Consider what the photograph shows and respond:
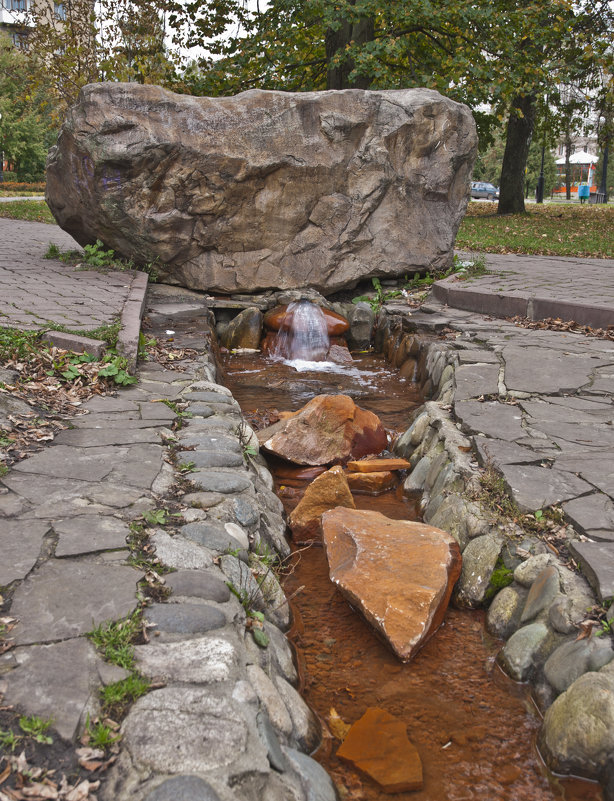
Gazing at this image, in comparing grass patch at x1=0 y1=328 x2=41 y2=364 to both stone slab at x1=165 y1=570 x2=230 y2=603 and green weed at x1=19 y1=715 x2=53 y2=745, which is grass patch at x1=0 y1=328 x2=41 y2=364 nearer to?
stone slab at x1=165 y1=570 x2=230 y2=603

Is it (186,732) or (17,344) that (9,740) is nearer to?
(186,732)

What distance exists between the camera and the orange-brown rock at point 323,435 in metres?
4.82

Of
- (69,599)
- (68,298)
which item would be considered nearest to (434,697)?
(69,599)

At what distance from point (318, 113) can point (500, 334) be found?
11.2ft

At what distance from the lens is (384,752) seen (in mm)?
2332

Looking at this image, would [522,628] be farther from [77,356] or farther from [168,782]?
[77,356]

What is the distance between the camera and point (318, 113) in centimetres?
805

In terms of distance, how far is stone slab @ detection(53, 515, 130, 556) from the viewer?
2.48 metres

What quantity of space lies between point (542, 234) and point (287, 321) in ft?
28.8

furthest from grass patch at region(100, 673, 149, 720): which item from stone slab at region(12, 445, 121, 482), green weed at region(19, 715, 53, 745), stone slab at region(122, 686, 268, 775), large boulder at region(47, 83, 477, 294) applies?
large boulder at region(47, 83, 477, 294)

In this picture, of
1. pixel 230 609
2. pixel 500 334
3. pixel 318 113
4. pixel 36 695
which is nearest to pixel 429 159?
pixel 318 113

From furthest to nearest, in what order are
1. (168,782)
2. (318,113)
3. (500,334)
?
(318,113)
(500,334)
(168,782)

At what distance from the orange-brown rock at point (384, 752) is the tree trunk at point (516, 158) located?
1906cm

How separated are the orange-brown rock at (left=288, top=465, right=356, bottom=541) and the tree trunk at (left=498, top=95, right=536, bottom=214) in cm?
1742
